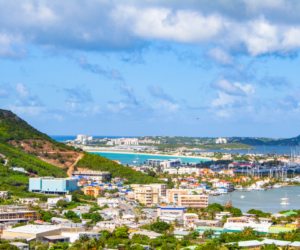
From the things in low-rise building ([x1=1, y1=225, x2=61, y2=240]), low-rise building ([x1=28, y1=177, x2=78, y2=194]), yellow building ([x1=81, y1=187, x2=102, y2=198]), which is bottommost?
low-rise building ([x1=1, y1=225, x2=61, y2=240])

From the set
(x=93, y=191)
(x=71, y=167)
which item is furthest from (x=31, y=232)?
(x=71, y=167)

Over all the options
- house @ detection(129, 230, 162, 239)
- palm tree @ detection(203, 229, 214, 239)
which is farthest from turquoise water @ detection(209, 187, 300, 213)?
house @ detection(129, 230, 162, 239)

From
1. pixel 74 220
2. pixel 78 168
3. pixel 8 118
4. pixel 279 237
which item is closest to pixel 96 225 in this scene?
pixel 74 220

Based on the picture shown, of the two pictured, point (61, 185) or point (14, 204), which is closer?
point (14, 204)

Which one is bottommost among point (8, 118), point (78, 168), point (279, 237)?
point (279, 237)

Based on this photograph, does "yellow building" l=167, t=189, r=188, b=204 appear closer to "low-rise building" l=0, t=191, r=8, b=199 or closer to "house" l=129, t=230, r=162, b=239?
"low-rise building" l=0, t=191, r=8, b=199

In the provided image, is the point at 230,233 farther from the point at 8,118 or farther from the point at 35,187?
the point at 8,118

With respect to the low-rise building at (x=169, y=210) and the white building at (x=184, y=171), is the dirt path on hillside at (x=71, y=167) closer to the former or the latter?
the white building at (x=184, y=171)
